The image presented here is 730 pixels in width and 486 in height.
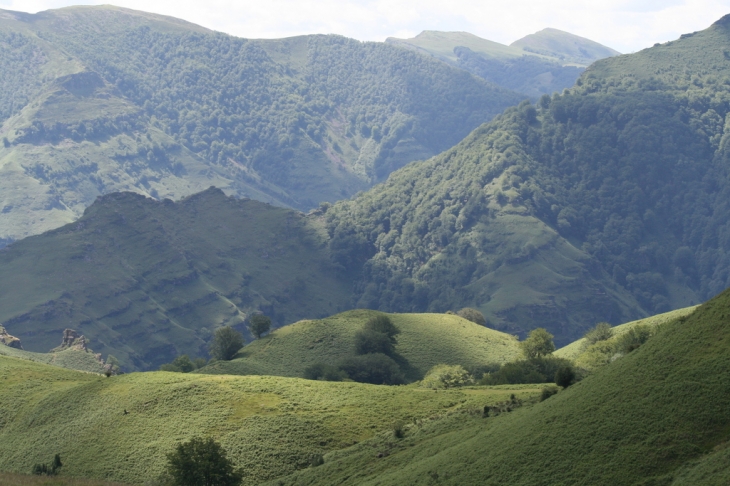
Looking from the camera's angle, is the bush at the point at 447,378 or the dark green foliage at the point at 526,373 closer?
the dark green foliage at the point at 526,373

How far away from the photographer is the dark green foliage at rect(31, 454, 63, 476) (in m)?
103

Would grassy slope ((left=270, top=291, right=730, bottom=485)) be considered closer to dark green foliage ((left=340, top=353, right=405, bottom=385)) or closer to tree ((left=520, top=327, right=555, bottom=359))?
dark green foliage ((left=340, top=353, right=405, bottom=385))

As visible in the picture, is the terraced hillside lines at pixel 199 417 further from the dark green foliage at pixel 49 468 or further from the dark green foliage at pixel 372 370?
the dark green foliage at pixel 372 370

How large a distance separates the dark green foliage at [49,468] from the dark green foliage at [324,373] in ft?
249

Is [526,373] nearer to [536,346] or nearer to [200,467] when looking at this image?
[536,346]

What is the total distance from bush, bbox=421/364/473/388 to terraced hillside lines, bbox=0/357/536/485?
31797 mm

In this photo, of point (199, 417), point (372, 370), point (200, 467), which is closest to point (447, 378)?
point (372, 370)

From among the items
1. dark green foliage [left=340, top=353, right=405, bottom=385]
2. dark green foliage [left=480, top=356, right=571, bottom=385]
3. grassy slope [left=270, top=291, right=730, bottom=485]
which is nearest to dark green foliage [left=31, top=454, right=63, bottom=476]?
grassy slope [left=270, top=291, right=730, bottom=485]

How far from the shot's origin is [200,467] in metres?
87.1

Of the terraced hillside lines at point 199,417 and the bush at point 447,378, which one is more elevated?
the terraced hillside lines at point 199,417

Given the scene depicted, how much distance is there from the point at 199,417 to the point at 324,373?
6625cm

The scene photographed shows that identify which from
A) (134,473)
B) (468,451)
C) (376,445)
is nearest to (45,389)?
(134,473)

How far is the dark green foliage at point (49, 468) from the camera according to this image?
4041 inches

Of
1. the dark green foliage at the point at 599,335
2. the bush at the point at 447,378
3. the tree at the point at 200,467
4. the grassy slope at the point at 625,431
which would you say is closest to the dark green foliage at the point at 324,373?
the bush at the point at 447,378
